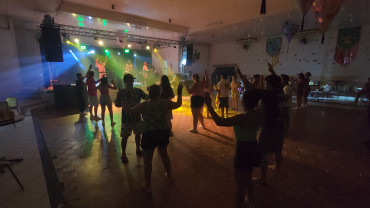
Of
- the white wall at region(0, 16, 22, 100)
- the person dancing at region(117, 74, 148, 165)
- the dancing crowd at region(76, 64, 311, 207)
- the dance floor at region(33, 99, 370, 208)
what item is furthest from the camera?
the white wall at region(0, 16, 22, 100)

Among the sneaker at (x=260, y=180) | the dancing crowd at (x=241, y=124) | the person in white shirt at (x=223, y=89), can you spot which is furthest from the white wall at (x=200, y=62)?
the sneaker at (x=260, y=180)

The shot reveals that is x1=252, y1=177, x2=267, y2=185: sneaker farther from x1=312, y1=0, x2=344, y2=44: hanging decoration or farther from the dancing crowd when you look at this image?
x1=312, y1=0, x2=344, y2=44: hanging decoration

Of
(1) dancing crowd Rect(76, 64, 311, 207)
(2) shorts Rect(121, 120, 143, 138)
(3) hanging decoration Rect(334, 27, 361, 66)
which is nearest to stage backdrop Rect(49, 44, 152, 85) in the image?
(2) shorts Rect(121, 120, 143, 138)

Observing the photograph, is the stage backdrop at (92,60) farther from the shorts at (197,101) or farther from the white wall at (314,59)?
the shorts at (197,101)

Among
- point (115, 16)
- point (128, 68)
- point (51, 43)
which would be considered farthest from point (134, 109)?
point (128, 68)

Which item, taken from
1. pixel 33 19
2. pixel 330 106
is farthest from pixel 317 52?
pixel 33 19

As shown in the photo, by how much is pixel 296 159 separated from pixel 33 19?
39.5ft

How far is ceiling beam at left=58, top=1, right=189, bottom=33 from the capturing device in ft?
23.7

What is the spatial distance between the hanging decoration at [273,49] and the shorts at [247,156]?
11793 millimetres

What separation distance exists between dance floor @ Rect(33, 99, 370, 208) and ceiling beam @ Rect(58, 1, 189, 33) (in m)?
5.03

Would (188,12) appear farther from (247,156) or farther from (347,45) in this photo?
(347,45)

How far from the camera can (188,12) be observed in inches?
320

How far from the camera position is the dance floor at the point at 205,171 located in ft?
7.78

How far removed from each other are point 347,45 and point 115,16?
38.0 ft
